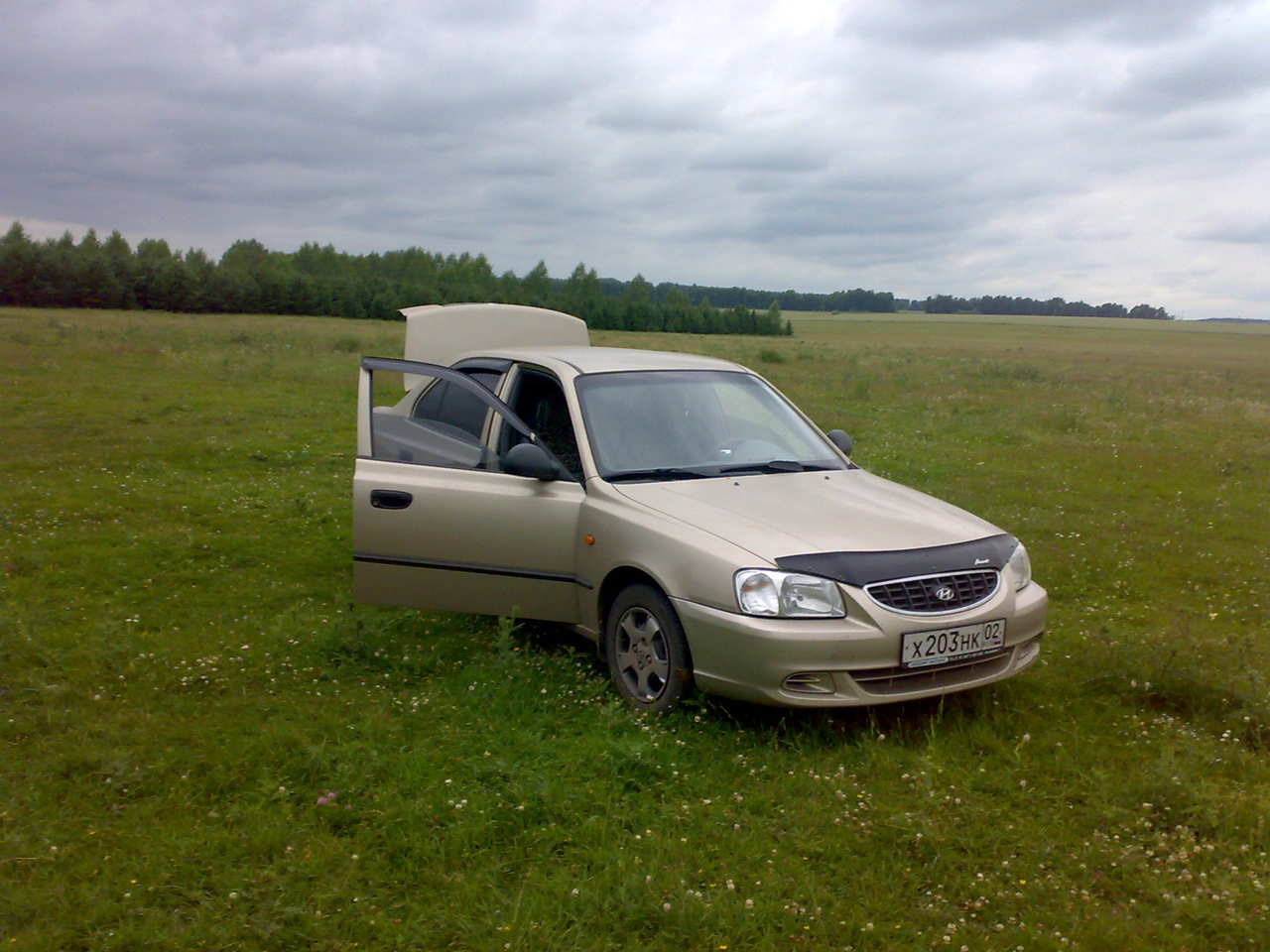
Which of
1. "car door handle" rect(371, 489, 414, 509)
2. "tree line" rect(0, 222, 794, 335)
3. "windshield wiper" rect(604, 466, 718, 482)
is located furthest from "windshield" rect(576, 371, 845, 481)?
"tree line" rect(0, 222, 794, 335)

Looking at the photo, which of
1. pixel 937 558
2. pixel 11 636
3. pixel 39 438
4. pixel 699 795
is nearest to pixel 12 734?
pixel 11 636

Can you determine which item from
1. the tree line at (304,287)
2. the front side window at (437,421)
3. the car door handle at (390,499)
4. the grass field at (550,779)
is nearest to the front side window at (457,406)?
the front side window at (437,421)

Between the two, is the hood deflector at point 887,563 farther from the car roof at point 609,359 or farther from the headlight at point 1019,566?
the car roof at point 609,359

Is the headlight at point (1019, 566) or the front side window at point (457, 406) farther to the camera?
the front side window at point (457, 406)

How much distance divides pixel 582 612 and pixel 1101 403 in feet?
66.2

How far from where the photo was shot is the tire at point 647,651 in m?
4.51

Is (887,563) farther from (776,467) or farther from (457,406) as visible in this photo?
(457,406)

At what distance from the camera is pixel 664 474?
524 centimetres

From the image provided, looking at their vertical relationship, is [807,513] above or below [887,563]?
above

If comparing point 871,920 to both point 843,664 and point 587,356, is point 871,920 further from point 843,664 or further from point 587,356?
point 587,356

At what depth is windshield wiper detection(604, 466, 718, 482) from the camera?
516 cm

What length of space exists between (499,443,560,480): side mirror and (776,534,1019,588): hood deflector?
4.54 ft

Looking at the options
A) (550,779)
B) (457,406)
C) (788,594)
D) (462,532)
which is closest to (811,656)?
(788,594)

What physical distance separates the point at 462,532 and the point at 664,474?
108cm
